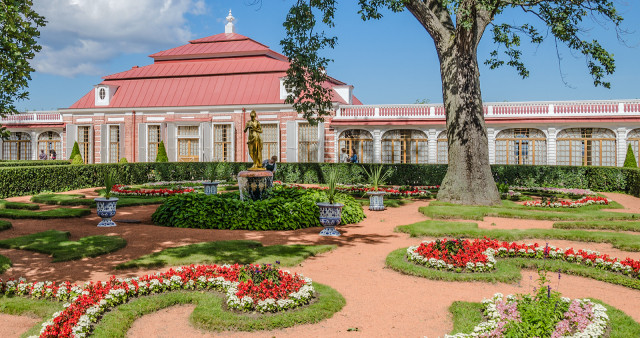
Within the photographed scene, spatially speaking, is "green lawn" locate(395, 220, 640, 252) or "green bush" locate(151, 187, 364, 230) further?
"green bush" locate(151, 187, 364, 230)

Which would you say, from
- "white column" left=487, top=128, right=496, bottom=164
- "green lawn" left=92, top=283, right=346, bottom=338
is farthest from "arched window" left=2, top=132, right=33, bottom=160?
"green lawn" left=92, top=283, right=346, bottom=338

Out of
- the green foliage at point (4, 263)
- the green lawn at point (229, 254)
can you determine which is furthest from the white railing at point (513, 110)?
the green foliage at point (4, 263)

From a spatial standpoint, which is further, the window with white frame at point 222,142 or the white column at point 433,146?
the window with white frame at point 222,142

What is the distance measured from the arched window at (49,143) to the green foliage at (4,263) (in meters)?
28.6

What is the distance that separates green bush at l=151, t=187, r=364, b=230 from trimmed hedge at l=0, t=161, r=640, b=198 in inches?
348

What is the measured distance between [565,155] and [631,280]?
2067 cm

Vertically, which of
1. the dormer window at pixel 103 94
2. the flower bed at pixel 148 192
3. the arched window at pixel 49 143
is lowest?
the flower bed at pixel 148 192

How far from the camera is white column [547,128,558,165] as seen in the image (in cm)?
2538

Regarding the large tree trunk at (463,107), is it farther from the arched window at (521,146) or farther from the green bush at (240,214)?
Answer: the arched window at (521,146)

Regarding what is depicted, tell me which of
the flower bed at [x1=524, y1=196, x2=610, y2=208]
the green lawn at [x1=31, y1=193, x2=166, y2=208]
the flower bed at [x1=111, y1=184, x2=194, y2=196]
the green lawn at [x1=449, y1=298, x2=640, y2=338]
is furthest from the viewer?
the flower bed at [x1=111, y1=184, x2=194, y2=196]

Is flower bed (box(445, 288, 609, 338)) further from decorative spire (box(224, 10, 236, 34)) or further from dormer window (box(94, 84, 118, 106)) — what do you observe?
decorative spire (box(224, 10, 236, 34))

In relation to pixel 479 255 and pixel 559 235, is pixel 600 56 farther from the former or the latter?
pixel 479 255

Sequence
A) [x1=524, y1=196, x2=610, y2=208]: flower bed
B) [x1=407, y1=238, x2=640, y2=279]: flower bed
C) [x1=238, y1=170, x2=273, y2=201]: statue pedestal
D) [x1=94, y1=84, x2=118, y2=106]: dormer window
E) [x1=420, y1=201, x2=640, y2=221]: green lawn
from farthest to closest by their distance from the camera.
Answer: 1. [x1=94, y1=84, x2=118, y2=106]: dormer window
2. [x1=524, y1=196, x2=610, y2=208]: flower bed
3. [x1=238, y1=170, x2=273, y2=201]: statue pedestal
4. [x1=420, y1=201, x2=640, y2=221]: green lawn
5. [x1=407, y1=238, x2=640, y2=279]: flower bed

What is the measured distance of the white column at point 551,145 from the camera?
999 inches
